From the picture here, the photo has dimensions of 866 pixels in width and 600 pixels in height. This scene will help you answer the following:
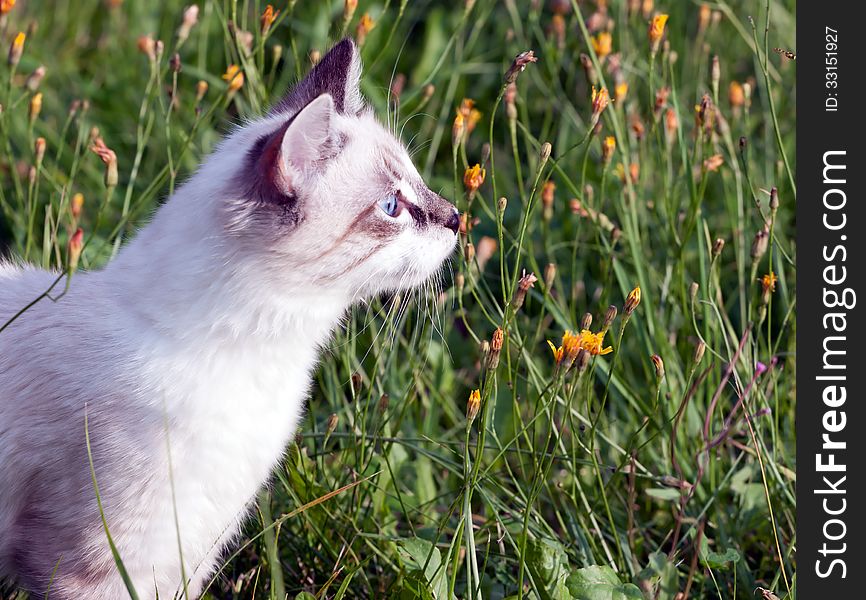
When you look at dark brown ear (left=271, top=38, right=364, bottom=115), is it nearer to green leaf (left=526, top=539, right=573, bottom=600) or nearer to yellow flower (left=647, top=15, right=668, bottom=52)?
yellow flower (left=647, top=15, right=668, bottom=52)

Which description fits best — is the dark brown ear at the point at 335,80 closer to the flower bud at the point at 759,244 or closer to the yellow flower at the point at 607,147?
the yellow flower at the point at 607,147

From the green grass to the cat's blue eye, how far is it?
0.50 feet

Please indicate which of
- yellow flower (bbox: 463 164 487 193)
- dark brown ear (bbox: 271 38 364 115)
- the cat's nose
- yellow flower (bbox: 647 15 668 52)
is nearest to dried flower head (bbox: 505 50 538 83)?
yellow flower (bbox: 463 164 487 193)

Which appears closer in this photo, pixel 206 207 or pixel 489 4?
pixel 206 207

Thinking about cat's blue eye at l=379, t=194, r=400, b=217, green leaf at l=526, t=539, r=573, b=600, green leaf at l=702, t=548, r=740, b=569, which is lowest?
green leaf at l=526, t=539, r=573, b=600

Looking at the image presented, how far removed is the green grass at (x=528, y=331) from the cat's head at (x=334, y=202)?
0.15 m

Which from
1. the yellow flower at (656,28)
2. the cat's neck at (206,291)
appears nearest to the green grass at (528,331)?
the yellow flower at (656,28)

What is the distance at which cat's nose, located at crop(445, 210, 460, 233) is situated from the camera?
201 cm

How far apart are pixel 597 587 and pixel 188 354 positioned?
0.88 metres

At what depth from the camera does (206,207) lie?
1.85m

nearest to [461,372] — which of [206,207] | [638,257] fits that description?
[638,257]

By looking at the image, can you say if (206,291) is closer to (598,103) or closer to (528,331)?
(598,103)

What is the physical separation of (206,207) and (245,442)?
450mm
